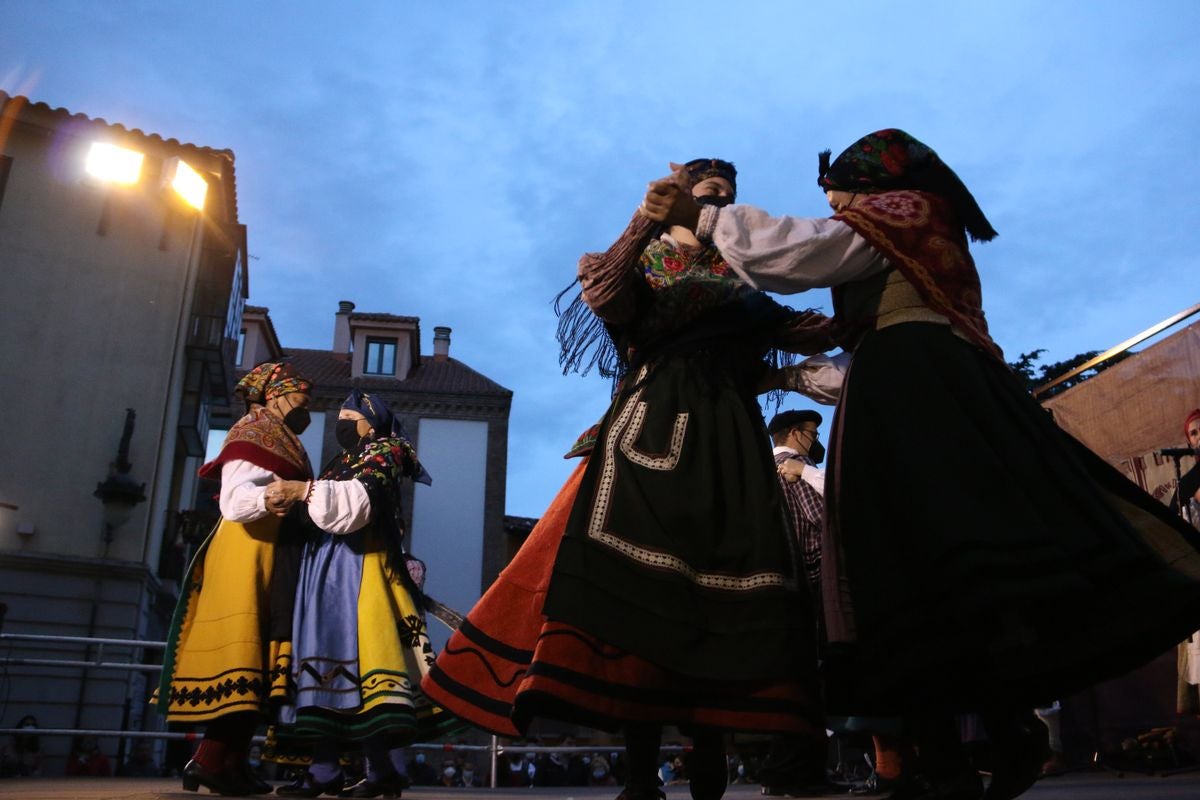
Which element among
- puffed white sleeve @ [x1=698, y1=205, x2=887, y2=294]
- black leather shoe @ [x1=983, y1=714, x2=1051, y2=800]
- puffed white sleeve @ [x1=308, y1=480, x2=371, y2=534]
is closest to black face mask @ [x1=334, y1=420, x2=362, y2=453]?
puffed white sleeve @ [x1=308, y1=480, x2=371, y2=534]

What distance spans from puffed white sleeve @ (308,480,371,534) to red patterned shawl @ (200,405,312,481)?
0.74 feet

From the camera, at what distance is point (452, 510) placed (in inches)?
1118

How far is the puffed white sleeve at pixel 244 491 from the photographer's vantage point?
4.46 meters

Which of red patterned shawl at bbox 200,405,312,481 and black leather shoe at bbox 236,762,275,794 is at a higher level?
red patterned shawl at bbox 200,405,312,481

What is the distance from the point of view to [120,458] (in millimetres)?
16312

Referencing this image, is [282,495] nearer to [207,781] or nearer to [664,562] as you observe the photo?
[207,781]

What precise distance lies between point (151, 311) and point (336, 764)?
48.8ft

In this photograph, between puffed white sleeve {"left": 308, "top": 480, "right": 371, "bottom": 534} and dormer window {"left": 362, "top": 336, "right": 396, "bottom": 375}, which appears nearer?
puffed white sleeve {"left": 308, "top": 480, "right": 371, "bottom": 534}

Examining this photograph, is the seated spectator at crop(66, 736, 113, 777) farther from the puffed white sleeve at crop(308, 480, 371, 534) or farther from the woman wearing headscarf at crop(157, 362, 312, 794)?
the puffed white sleeve at crop(308, 480, 371, 534)

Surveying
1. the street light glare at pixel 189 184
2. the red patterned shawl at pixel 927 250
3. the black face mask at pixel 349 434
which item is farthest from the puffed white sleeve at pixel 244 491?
Answer: the street light glare at pixel 189 184

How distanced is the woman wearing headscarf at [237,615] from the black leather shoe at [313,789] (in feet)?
0.48

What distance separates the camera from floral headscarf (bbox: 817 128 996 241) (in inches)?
116

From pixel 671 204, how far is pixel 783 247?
0.34 metres

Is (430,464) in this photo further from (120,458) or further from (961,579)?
(961,579)
